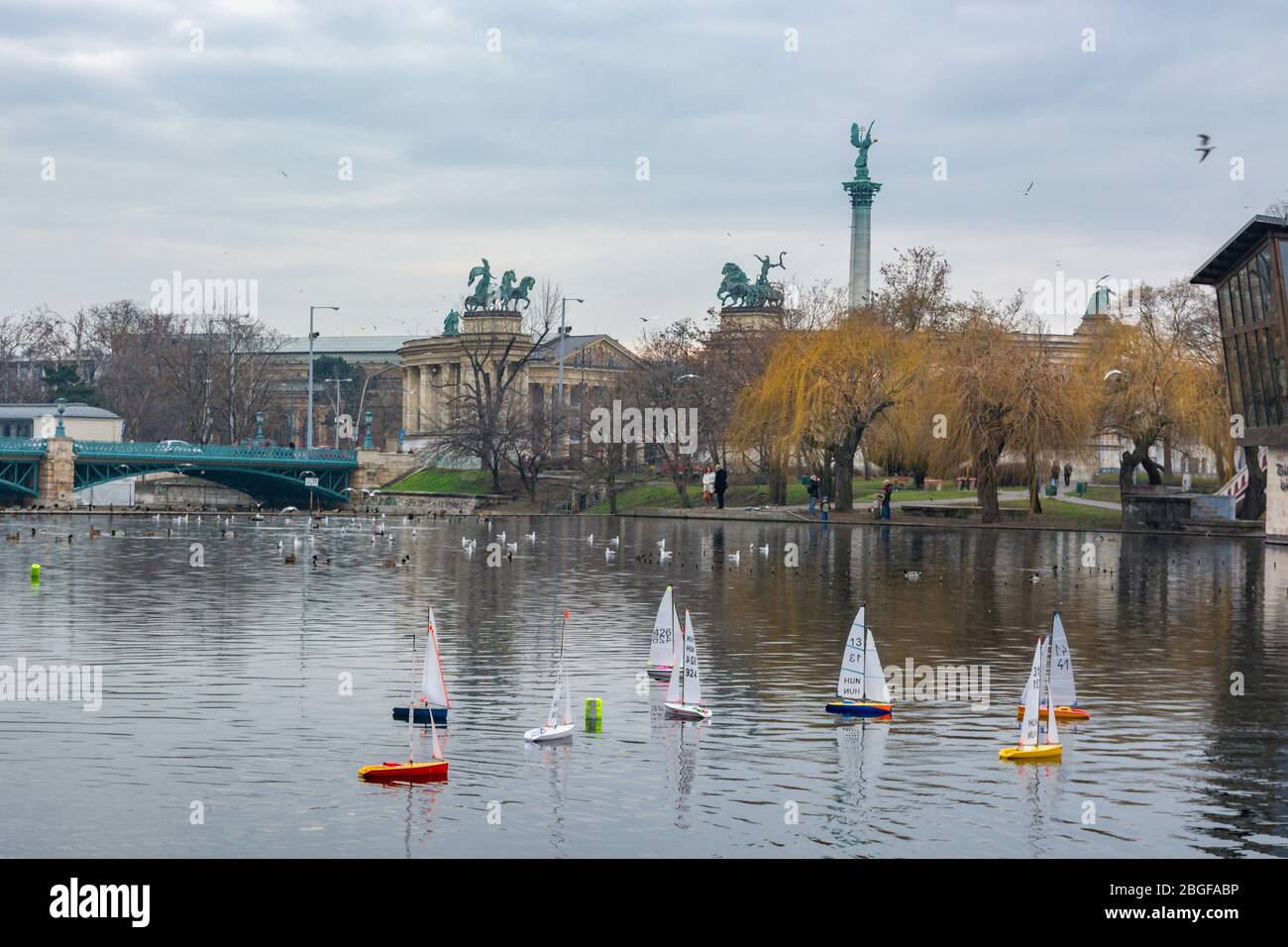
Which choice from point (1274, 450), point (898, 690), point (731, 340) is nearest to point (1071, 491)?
point (731, 340)

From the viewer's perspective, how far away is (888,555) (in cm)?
5959

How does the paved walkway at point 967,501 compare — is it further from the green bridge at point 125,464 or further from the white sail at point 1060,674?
the white sail at point 1060,674

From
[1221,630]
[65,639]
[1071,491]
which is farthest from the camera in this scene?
[1071,491]

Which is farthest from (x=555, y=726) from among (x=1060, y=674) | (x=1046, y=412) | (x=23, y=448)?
(x=23, y=448)

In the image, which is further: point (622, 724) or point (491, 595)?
point (491, 595)

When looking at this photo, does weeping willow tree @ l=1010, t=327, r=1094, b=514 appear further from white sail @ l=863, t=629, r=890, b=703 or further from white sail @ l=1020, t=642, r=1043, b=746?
white sail @ l=1020, t=642, r=1043, b=746

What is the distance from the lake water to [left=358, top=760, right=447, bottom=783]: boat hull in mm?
198

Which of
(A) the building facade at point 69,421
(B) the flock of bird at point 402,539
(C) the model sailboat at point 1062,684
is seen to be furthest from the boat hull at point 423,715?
(A) the building facade at point 69,421

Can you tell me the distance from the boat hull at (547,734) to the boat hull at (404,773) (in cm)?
205

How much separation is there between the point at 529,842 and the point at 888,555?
4431 cm

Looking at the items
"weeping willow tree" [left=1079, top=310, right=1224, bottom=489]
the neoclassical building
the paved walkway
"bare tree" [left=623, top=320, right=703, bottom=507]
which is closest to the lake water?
"weeping willow tree" [left=1079, top=310, right=1224, bottom=489]
